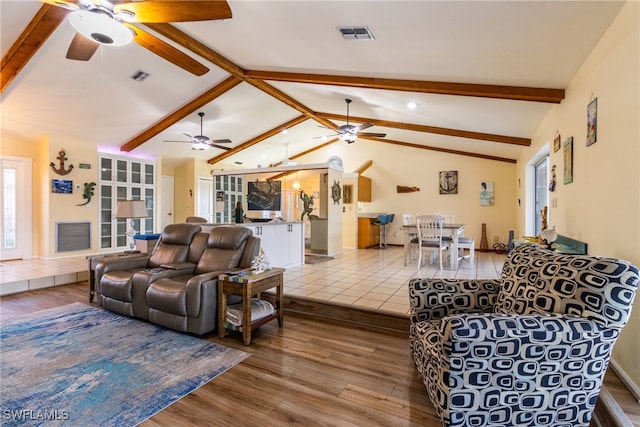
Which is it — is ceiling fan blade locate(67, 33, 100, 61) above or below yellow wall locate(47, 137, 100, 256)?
above

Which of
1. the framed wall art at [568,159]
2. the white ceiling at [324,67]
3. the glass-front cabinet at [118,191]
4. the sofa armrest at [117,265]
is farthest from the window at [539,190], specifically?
the glass-front cabinet at [118,191]

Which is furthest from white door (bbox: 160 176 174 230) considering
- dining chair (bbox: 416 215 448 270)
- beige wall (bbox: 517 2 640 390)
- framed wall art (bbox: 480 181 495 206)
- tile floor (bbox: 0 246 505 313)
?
beige wall (bbox: 517 2 640 390)

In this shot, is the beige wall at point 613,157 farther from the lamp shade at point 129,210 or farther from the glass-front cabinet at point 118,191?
the glass-front cabinet at point 118,191

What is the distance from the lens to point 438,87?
3861 millimetres

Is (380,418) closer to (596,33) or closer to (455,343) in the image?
(455,343)

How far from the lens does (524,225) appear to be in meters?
6.16

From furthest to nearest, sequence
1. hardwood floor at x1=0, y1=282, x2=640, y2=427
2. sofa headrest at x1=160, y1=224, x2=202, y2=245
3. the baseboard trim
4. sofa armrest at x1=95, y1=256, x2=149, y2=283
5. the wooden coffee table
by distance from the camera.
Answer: sofa headrest at x1=160, y1=224, x2=202, y2=245 → sofa armrest at x1=95, y1=256, x2=149, y2=283 → the wooden coffee table → hardwood floor at x1=0, y1=282, x2=640, y2=427 → the baseboard trim

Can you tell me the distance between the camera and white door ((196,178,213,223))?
30.7ft

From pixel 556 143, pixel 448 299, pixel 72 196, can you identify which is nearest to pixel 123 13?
pixel 448 299

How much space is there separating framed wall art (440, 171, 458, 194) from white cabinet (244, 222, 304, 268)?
4.51 m

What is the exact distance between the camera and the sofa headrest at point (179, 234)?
12.5 ft

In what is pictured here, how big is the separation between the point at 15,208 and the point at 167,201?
11.8 feet

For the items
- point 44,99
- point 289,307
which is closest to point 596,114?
point 289,307

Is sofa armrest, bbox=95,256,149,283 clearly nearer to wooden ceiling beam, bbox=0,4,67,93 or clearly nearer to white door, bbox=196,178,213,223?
wooden ceiling beam, bbox=0,4,67,93
